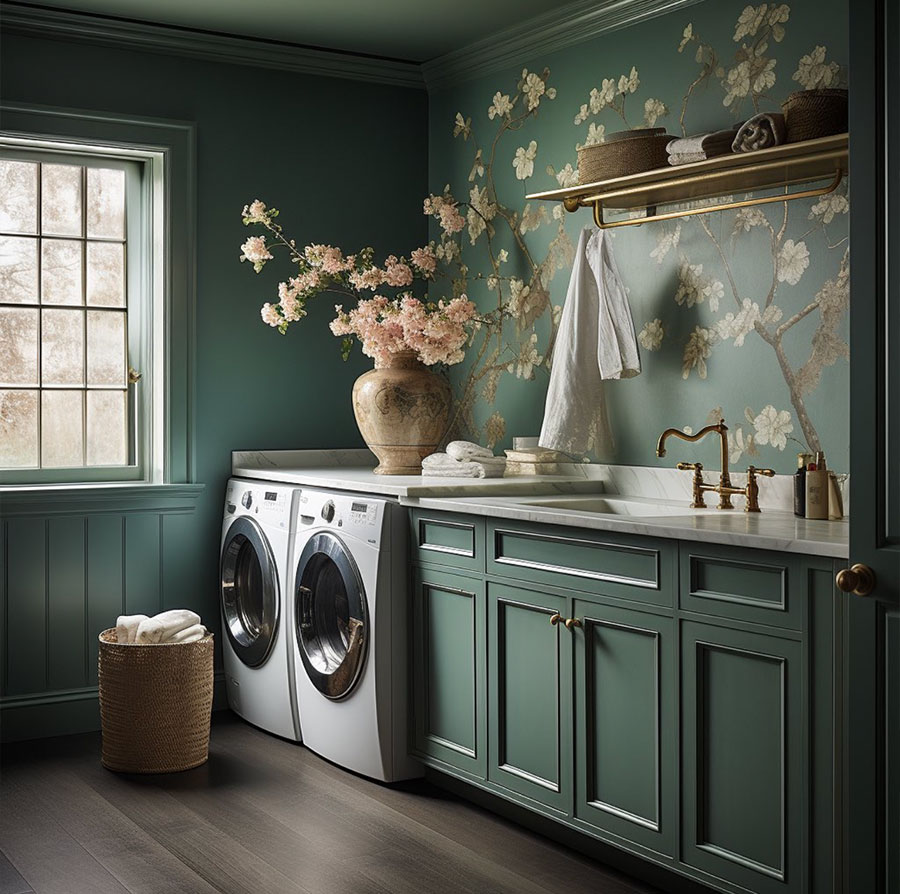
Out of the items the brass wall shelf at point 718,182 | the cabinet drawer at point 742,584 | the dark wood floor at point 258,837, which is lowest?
the dark wood floor at point 258,837

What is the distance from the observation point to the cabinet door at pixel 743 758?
2.53 meters

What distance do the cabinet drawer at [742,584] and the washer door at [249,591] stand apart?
1.87 meters

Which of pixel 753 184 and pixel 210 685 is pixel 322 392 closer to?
pixel 210 685

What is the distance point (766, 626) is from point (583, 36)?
236cm

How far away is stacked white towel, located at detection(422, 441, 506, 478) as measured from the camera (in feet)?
13.5

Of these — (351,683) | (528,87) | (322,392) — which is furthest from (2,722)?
(528,87)

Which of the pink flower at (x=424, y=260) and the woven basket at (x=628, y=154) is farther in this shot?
the pink flower at (x=424, y=260)

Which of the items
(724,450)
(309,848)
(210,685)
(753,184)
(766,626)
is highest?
(753,184)

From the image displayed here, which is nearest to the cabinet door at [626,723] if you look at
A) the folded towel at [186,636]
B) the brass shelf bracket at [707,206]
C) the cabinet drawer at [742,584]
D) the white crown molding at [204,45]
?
the cabinet drawer at [742,584]

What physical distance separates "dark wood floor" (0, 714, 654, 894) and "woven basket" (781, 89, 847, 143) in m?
1.89

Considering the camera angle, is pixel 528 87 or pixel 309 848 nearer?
pixel 309 848

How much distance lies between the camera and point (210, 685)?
3.99 meters

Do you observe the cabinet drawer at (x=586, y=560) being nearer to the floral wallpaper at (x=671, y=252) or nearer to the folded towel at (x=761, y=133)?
the floral wallpaper at (x=671, y=252)

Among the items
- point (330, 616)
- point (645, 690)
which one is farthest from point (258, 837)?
point (645, 690)
